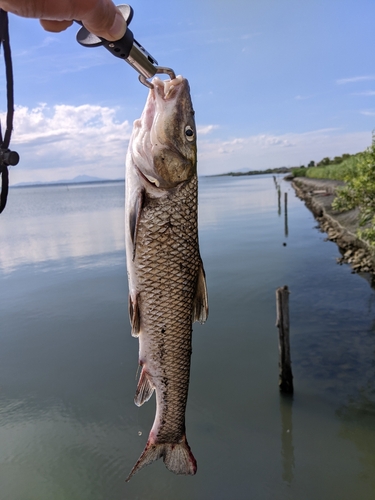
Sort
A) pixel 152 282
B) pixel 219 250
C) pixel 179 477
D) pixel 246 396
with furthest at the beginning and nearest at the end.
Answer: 1. pixel 219 250
2. pixel 246 396
3. pixel 179 477
4. pixel 152 282

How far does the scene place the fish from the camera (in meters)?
2.70

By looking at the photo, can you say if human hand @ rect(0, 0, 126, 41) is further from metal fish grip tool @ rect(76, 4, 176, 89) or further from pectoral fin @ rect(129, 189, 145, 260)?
pectoral fin @ rect(129, 189, 145, 260)

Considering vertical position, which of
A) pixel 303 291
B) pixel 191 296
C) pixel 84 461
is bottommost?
pixel 84 461

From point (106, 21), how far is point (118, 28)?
9 centimetres

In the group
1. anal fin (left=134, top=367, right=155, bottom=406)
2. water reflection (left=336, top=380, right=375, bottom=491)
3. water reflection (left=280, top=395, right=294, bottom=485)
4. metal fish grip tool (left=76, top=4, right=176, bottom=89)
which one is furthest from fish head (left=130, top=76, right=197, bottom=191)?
water reflection (left=336, top=380, right=375, bottom=491)

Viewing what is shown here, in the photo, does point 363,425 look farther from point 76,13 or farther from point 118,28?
point 76,13

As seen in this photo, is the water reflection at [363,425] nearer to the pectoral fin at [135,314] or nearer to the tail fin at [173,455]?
the tail fin at [173,455]

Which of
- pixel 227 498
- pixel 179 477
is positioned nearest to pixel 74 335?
pixel 179 477

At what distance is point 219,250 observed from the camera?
2283cm

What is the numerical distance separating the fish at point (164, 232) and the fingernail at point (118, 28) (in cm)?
90

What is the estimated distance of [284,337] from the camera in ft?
25.2

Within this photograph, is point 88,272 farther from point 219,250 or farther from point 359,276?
point 359,276

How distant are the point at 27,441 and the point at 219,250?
16393 millimetres

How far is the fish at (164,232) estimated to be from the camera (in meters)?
2.70
